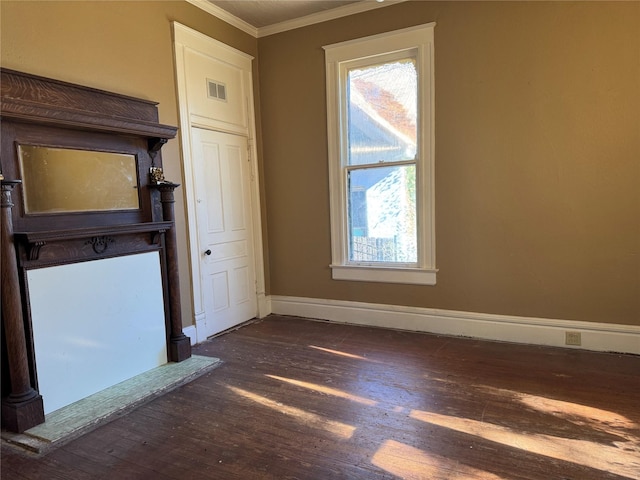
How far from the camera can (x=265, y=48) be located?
4414 mm

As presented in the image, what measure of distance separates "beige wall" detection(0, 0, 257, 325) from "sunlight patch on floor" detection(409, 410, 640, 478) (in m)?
2.46

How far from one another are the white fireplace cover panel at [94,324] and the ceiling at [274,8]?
2474 millimetres

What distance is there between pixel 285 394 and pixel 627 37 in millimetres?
3565

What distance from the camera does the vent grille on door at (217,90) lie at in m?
3.87

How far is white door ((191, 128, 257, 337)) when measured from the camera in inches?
151

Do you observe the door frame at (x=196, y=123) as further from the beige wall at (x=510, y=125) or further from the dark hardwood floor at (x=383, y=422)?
the dark hardwood floor at (x=383, y=422)

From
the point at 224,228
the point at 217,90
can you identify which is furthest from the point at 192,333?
the point at 217,90

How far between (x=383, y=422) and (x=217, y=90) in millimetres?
3278

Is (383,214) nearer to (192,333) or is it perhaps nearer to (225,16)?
(192,333)

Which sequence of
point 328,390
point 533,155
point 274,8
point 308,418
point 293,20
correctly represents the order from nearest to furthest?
point 308,418
point 328,390
point 533,155
point 274,8
point 293,20

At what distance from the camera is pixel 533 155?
3.35 metres

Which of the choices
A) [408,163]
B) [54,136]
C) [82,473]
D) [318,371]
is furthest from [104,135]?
[408,163]

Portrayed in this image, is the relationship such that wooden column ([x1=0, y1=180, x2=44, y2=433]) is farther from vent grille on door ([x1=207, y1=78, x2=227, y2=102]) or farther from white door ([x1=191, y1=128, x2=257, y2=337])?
vent grille on door ([x1=207, y1=78, x2=227, y2=102])

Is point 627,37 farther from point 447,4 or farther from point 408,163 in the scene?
point 408,163
